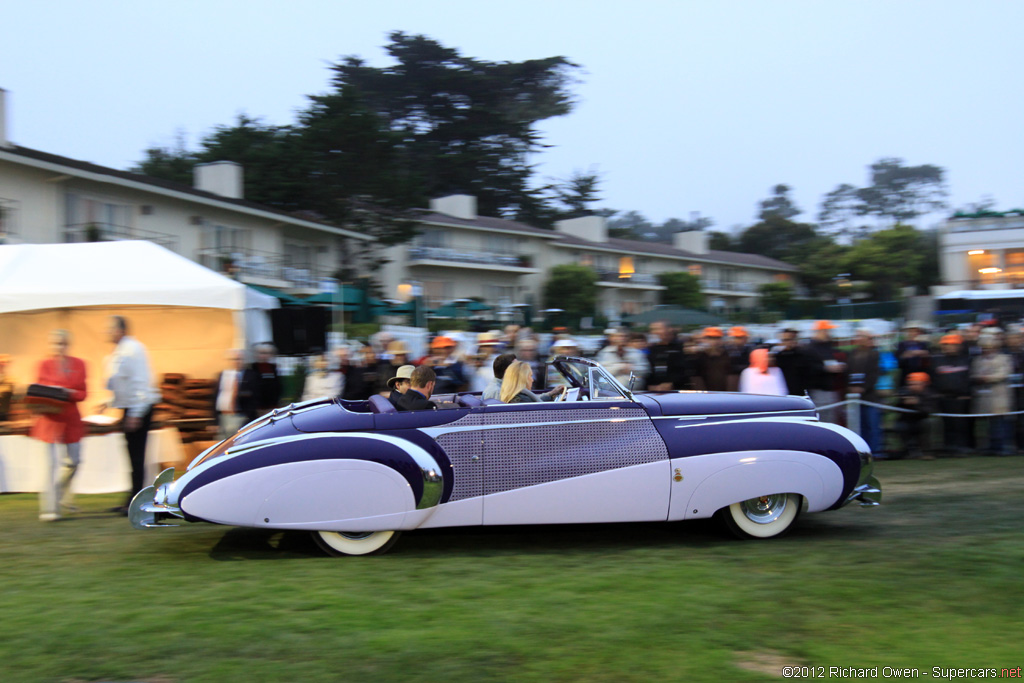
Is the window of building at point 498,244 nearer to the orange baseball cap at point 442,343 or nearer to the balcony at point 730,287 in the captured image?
the balcony at point 730,287

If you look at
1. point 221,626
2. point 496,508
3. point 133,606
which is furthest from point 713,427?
point 133,606

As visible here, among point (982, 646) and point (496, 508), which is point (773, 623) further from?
point (496, 508)

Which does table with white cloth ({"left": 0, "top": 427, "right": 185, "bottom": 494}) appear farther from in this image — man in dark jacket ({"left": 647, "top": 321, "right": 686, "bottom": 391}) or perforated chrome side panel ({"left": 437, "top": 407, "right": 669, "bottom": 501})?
man in dark jacket ({"left": 647, "top": 321, "right": 686, "bottom": 391})

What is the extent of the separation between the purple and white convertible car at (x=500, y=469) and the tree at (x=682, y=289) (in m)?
50.4

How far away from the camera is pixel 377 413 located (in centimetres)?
620

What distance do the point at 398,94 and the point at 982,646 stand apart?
176ft

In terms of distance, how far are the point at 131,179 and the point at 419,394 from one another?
72.6 ft

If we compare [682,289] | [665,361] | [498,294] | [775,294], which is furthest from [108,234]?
[775,294]

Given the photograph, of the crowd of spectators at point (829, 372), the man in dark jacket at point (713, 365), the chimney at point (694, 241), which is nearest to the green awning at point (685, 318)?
the crowd of spectators at point (829, 372)

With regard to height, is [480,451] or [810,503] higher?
[480,451]

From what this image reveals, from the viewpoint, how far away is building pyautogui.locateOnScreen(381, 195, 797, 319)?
46219 millimetres

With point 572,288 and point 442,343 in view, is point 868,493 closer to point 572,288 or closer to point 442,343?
point 442,343

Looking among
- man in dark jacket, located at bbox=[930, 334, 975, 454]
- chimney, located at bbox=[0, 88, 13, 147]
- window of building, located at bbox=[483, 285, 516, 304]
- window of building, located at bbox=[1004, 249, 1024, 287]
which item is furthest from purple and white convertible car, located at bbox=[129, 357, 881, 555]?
window of building, located at bbox=[1004, 249, 1024, 287]

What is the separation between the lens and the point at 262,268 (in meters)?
32.1
